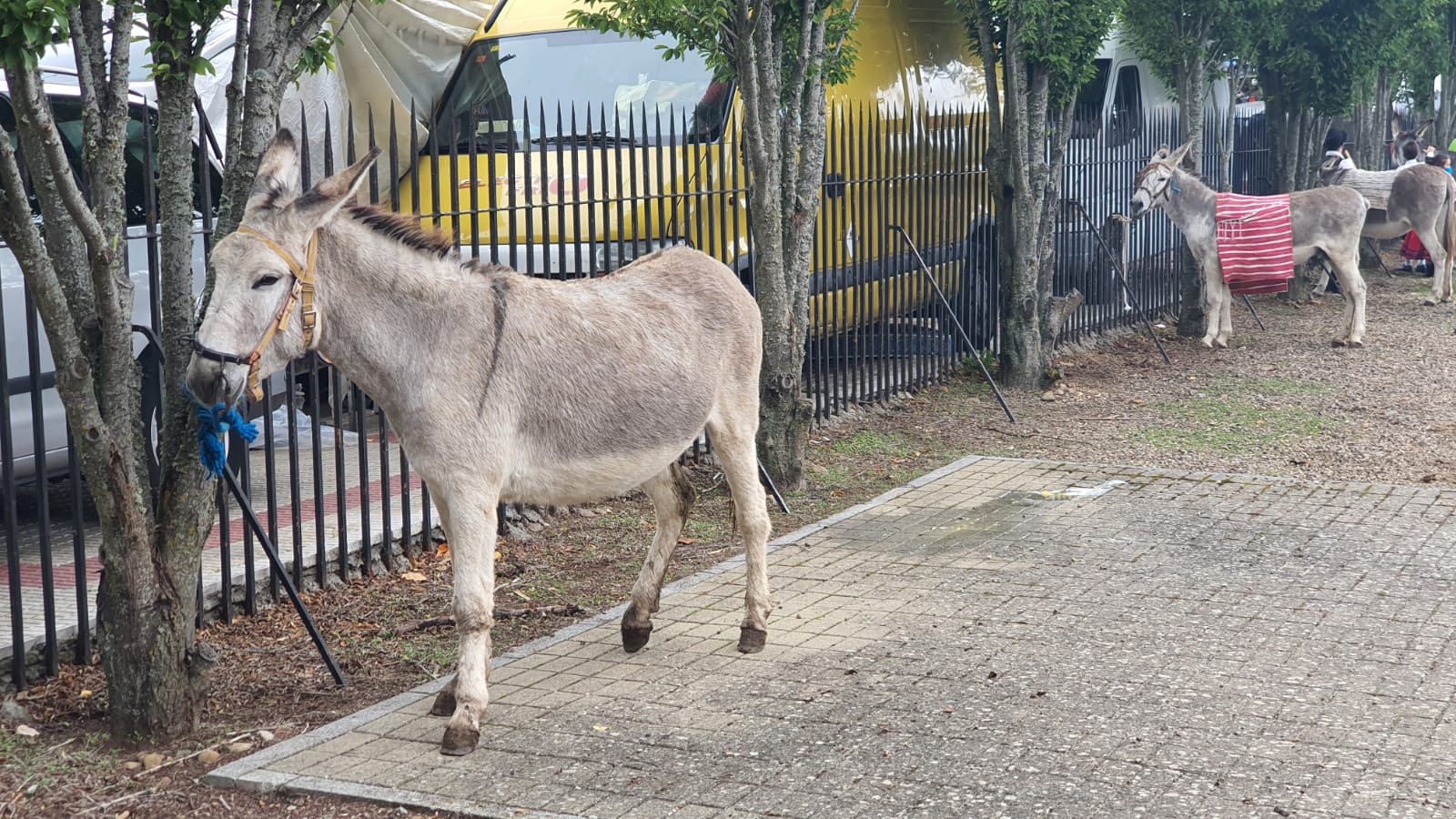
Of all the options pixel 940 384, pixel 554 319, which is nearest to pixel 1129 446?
pixel 940 384

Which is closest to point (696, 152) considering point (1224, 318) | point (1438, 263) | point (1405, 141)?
point (1224, 318)

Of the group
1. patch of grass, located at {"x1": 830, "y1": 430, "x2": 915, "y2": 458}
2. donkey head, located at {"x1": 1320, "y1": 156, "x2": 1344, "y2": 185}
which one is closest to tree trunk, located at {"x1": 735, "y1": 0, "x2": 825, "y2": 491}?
patch of grass, located at {"x1": 830, "y1": 430, "x2": 915, "y2": 458}

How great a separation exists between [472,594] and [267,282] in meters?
1.21

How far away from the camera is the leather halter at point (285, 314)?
4441 millimetres

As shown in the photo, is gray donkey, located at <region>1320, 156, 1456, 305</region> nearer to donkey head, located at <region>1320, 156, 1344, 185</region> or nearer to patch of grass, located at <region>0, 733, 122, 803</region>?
donkey head, located at <region>1320, 156, 1344, 185</region>

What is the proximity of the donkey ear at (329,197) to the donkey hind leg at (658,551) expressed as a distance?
5.93 ft

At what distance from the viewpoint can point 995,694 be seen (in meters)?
5.36

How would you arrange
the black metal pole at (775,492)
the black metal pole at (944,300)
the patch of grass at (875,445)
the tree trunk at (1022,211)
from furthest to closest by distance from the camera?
the tree trunk at (1022,211) → the black metal pole at (944,300) → the patch of grass at (875,445) → the black metal pole at (775,492)

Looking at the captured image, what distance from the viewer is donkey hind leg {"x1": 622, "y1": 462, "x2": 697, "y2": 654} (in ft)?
19.6

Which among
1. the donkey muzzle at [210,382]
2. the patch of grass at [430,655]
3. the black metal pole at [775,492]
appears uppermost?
the donkey muzzle at [210,382]

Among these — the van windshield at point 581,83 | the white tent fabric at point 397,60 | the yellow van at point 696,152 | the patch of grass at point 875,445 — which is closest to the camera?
the yellow van at point 696,152

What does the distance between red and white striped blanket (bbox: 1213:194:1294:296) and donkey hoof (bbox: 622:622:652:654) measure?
10.5 metres

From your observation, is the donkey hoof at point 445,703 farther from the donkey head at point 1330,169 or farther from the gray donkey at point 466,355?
the donkey head at point 1330,169

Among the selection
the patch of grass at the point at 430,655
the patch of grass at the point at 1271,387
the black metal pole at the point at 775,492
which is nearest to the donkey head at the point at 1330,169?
the patch of grass at the point at 1271,387
